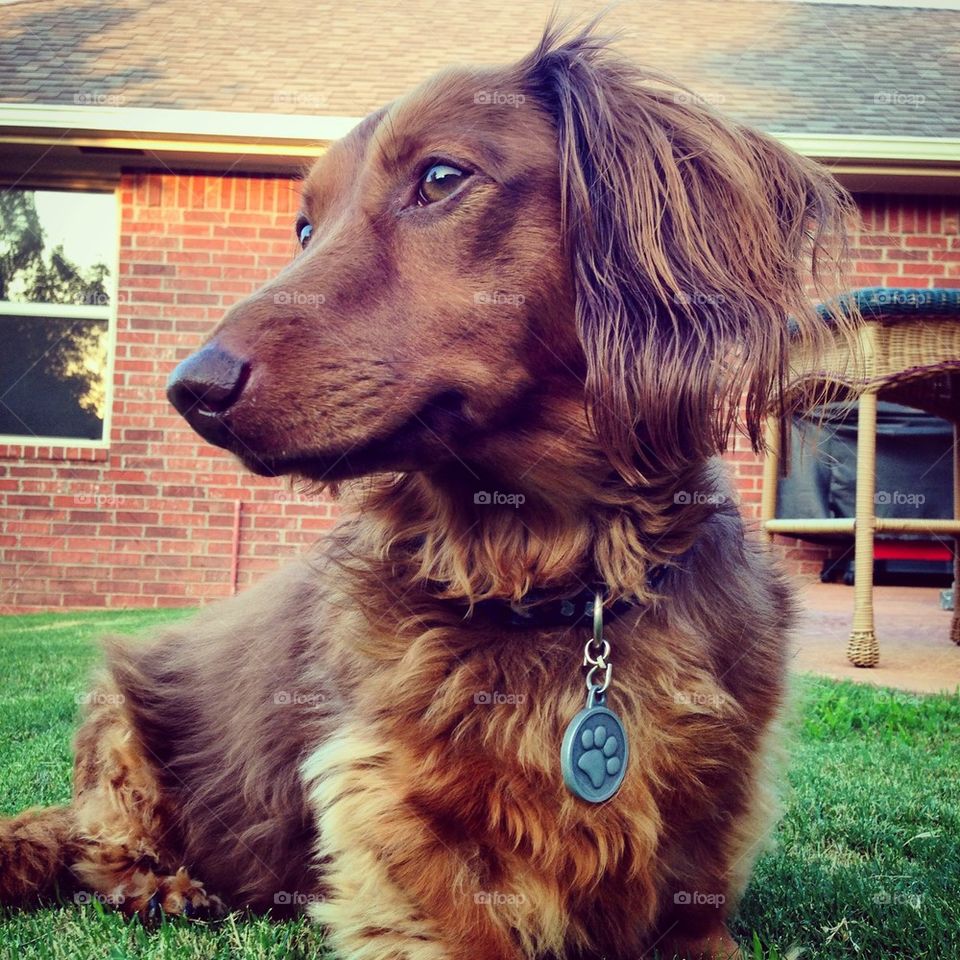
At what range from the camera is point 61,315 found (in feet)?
25.3

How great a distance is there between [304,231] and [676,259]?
89cm

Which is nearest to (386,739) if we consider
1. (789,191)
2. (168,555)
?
(789,191)

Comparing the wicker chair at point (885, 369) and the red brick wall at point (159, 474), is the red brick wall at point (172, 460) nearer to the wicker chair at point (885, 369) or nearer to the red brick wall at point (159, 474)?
the red brick wall at point (159, 474)

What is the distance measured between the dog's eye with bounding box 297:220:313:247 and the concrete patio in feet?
6.83

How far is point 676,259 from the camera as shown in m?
1.79

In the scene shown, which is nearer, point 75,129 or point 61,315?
point 75,129

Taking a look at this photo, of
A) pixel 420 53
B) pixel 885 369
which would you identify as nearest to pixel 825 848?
pixel 885 369

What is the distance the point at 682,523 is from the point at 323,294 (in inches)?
31.3

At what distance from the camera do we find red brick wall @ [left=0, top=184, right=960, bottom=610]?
7367 mm

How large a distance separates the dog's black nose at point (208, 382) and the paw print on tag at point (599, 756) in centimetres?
80

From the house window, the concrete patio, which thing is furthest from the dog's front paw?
the house window

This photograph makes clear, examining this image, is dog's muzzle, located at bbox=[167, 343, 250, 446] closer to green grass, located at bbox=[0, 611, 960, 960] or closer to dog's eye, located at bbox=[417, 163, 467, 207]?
dog's eye, located at bbox=[417, 163, 467, 207]

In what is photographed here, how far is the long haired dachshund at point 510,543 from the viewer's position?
1.54 metres

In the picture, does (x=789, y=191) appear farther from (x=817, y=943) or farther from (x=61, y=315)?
(x=61, y=315)
